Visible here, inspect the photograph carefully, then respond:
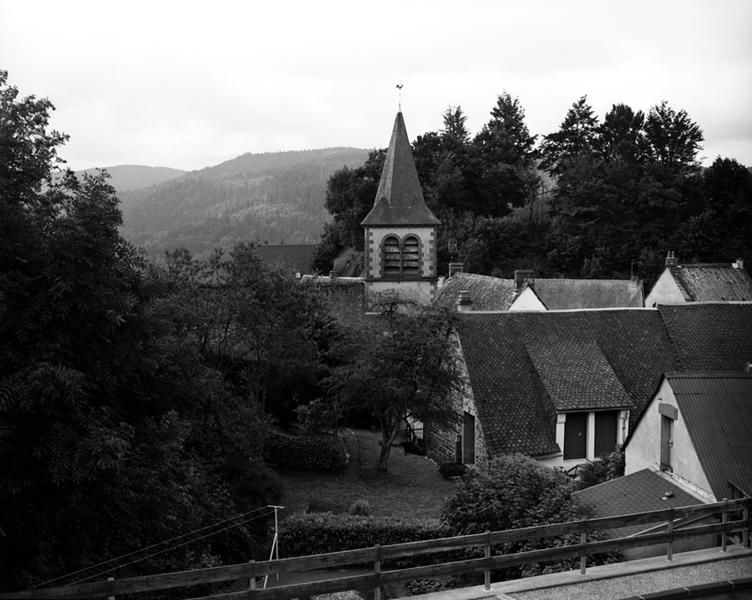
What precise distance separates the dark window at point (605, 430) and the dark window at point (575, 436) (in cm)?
44

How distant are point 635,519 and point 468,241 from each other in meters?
46.8

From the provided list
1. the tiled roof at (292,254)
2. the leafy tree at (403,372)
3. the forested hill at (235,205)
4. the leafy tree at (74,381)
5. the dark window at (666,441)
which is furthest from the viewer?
the forested hill at (235,205)

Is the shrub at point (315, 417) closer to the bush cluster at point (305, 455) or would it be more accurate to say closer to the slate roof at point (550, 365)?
the bush cluster at point (305, 455)

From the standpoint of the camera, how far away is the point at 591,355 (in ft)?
81.6

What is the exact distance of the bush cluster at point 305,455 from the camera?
22.8 metres

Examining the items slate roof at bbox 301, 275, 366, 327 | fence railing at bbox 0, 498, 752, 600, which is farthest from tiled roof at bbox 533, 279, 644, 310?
fence railing at bbox 0, 498, 752, 600

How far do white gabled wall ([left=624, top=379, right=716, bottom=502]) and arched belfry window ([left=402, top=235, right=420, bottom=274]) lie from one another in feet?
67.6

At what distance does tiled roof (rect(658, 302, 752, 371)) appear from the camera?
2598 cm

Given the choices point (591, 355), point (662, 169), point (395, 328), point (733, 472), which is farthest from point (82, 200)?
point (662, 169)

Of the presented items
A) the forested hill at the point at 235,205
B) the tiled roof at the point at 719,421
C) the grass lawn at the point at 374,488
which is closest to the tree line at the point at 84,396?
the grass lawn at the point at 374,488

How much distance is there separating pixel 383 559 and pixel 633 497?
7436mm

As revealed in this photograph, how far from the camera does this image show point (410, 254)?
116ft

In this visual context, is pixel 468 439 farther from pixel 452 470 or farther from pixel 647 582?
pixel 647 582

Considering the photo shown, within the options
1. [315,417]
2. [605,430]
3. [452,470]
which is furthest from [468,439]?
[315,417]
